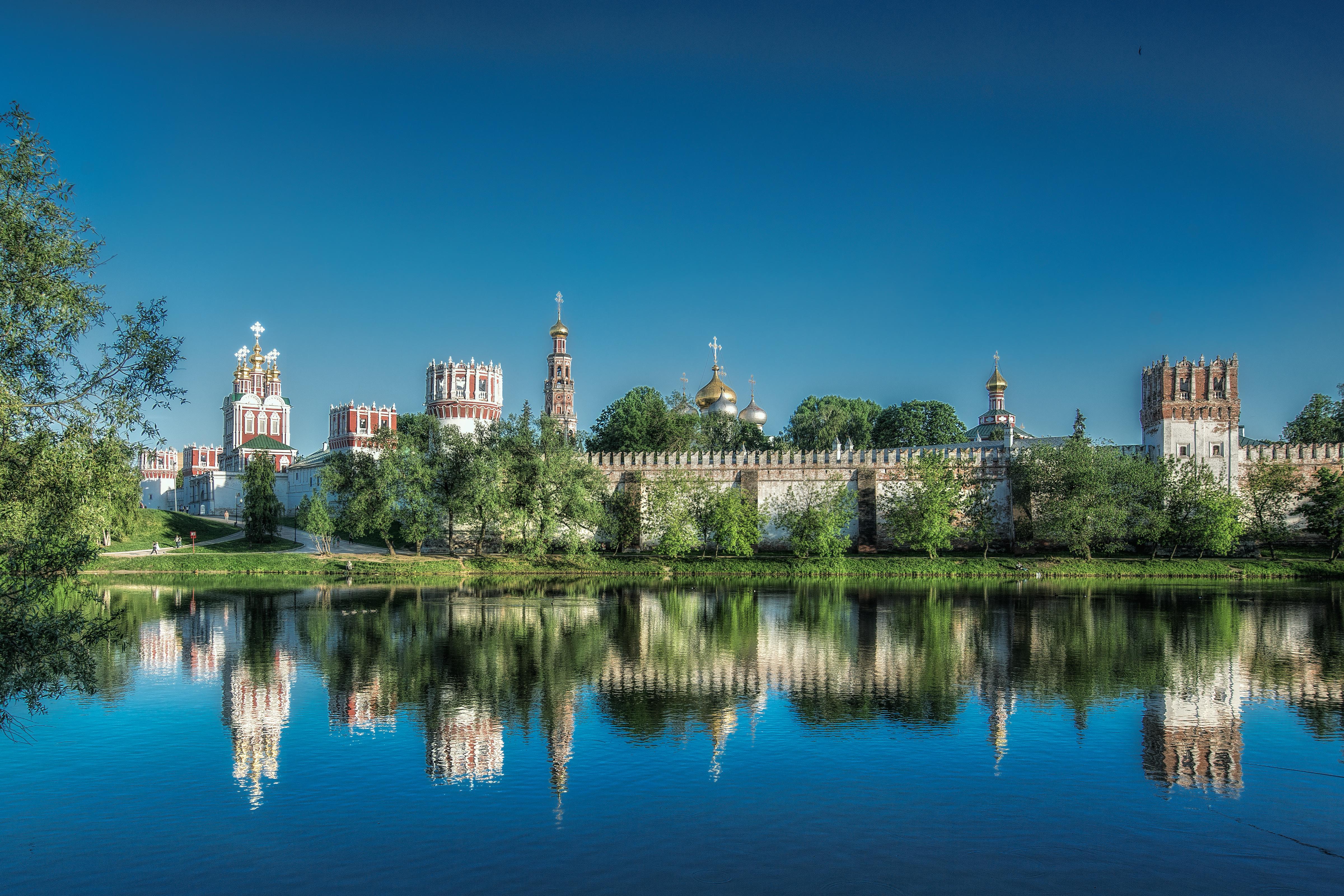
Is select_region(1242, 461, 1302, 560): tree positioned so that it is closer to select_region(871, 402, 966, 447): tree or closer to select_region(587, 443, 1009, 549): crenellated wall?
select_region(587, 443, 1009, 549): crenellated wall

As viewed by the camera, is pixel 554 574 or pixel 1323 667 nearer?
pixel 1323 667

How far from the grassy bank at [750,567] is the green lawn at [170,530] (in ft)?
15.3

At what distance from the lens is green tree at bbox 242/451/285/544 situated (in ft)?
155

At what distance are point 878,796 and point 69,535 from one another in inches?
395

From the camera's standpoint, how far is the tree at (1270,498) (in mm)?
43000

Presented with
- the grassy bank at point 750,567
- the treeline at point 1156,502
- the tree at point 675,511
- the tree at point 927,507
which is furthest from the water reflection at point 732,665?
the tree at point 675,511

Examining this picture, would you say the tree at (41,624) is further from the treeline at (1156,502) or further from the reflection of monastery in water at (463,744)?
the treeline at (1156,502)

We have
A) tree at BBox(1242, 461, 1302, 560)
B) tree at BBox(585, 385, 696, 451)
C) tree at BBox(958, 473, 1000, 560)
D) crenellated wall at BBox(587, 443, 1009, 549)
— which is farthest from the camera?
tree at BBox(585, 385, 696, 451)

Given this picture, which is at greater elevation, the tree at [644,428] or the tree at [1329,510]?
the tree at [644,428]

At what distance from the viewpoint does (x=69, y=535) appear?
11336mm

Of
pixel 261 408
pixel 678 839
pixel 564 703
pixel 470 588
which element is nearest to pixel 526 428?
pixel 470 588

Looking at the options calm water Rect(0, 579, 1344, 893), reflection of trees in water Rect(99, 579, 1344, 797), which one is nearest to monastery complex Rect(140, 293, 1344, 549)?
reflection of trees in water Rect(99, 579, 1344, 797)

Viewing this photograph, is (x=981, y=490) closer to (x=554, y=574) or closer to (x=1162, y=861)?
(x=554, y=574)

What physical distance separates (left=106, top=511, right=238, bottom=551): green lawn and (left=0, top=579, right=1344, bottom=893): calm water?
96.9 feet
